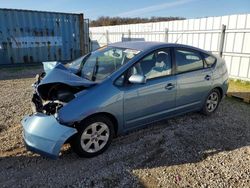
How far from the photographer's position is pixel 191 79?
4.47m

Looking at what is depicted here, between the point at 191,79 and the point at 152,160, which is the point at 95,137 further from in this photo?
the point at 191,79

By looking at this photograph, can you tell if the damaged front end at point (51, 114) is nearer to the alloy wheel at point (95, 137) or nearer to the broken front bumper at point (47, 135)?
the broken front bumper at point (47, 135)

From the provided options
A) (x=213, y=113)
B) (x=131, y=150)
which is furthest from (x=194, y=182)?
(x=213, y=113)

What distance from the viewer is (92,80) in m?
3.64

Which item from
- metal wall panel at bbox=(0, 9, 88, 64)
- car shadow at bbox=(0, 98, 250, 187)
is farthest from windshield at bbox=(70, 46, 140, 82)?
metal wall panel at bbox=(0, 9, 88, 64)

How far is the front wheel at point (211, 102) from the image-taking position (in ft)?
16.5

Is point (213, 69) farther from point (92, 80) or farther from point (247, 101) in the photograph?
point (92, 80)

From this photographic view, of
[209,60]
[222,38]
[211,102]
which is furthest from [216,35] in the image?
[211,102]

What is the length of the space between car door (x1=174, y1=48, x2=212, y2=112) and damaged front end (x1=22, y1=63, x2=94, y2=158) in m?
1.74

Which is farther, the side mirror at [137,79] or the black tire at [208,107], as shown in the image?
the black tire at [208,107]

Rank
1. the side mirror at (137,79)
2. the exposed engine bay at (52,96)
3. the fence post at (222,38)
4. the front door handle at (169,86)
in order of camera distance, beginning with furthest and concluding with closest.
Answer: the fence post at (222,38) → the front door handle at (169,86) → the side mirror at (137,79) → the exposed engine bay at (52,96)

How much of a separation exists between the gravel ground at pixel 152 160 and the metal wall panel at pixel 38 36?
725 cm

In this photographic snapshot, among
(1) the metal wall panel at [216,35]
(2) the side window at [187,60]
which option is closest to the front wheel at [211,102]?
(2) the side window at [187,60]

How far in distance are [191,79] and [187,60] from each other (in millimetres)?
362
